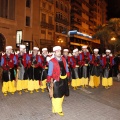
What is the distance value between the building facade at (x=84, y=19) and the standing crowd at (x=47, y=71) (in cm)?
4744

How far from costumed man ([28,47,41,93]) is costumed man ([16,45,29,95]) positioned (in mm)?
201

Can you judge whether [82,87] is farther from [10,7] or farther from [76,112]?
[10,7]

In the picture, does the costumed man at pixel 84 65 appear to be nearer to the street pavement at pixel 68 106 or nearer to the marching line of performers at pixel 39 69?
the marching line of performers at pixel 39 69

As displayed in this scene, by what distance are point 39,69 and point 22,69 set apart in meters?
0.87

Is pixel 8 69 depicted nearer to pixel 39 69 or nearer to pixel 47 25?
pixel 39 69

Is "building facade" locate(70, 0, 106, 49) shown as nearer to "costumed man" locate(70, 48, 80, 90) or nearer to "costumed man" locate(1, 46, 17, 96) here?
"costumed man" locate(70, 48, 80, 90)

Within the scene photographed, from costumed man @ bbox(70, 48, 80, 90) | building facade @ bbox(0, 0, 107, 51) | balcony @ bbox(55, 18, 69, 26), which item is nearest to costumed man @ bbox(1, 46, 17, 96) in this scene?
costumed man @ bbox(70, 48, 80, 90)

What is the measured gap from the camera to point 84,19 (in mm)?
70000

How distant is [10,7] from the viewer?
3747 cm

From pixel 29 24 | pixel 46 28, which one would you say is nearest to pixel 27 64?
pixel 29 24

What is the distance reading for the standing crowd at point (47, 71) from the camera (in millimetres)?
7778

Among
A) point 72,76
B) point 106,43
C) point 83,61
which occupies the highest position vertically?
point 106,43

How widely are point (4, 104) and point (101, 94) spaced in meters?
4.89

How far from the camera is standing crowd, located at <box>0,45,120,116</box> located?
778cm
